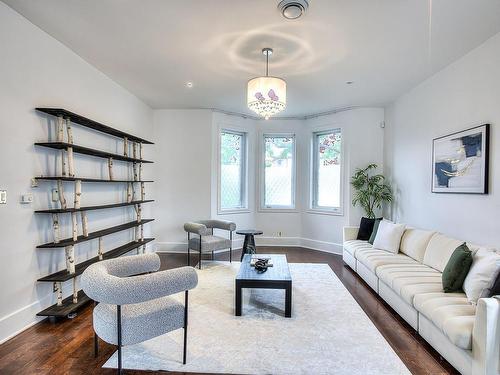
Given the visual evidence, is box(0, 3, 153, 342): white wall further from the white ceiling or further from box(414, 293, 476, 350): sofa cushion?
box(414, 293, 476, 350): sofa cushion

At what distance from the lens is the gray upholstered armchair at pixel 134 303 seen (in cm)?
180

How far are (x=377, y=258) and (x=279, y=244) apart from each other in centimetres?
293

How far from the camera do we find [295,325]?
2715 millimetres

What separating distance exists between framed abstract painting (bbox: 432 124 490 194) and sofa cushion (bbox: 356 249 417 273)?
1035 mm

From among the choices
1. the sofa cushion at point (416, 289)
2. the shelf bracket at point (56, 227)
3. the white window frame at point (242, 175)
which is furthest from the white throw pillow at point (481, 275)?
the white window frame at point (242, 175)

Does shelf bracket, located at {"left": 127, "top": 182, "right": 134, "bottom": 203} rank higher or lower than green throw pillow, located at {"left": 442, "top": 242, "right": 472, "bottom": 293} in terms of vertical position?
higher

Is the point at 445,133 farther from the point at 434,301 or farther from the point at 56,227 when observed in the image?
the point at 56,227

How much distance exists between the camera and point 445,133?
361 centimetres

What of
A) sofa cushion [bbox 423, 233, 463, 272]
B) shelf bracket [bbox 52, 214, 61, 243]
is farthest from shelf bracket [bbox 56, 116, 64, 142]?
sofa cushion [bbox 423, 233, 463, 272]

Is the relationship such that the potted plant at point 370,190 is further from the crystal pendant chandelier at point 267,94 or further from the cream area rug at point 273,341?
the crystal pendant chandelier at point 267,94

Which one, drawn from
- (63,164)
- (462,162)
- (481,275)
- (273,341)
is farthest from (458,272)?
(63,164)

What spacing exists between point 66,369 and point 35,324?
100cm

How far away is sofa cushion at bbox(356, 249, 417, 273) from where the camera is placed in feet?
11.4

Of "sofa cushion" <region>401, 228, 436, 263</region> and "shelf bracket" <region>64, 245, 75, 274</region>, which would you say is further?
"sofa cushion" <region>401, 228, 436, 263</region>
